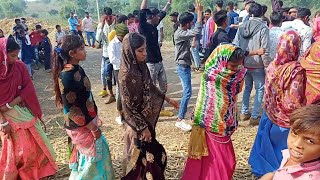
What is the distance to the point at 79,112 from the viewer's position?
324cm

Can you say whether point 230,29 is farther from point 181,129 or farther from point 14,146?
point 14,146

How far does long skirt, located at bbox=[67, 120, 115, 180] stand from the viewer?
3.35 meters

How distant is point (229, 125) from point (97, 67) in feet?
31.3

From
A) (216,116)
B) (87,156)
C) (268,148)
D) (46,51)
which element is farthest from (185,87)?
(46,51)

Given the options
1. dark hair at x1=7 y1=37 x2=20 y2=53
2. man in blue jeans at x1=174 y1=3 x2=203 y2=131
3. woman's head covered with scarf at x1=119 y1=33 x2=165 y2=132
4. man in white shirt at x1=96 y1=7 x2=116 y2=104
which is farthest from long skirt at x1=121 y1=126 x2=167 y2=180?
man in white shirt at x1=96 y1=7 x2=116 y2=104

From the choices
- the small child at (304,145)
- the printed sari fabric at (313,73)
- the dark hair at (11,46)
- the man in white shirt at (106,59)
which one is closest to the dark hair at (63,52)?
the dark hair at (11,46)

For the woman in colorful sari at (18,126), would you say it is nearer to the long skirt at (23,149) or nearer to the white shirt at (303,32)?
the long skirt at (23,149)

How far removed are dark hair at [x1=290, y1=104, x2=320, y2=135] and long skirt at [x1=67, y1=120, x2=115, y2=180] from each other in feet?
6.63

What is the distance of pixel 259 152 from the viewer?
4.13 meters

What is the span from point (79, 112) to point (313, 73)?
87.2 inches

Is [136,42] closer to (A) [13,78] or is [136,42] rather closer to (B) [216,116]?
(B) [216,116]

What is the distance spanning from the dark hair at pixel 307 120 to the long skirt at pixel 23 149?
9.87ft

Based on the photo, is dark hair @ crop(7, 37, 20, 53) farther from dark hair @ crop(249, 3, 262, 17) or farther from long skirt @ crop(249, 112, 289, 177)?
dark hair @ crop(249, 3, 262, 17)

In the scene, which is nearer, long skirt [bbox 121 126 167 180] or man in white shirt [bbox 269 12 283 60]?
long skirt [bbox 121 126 167 180]
